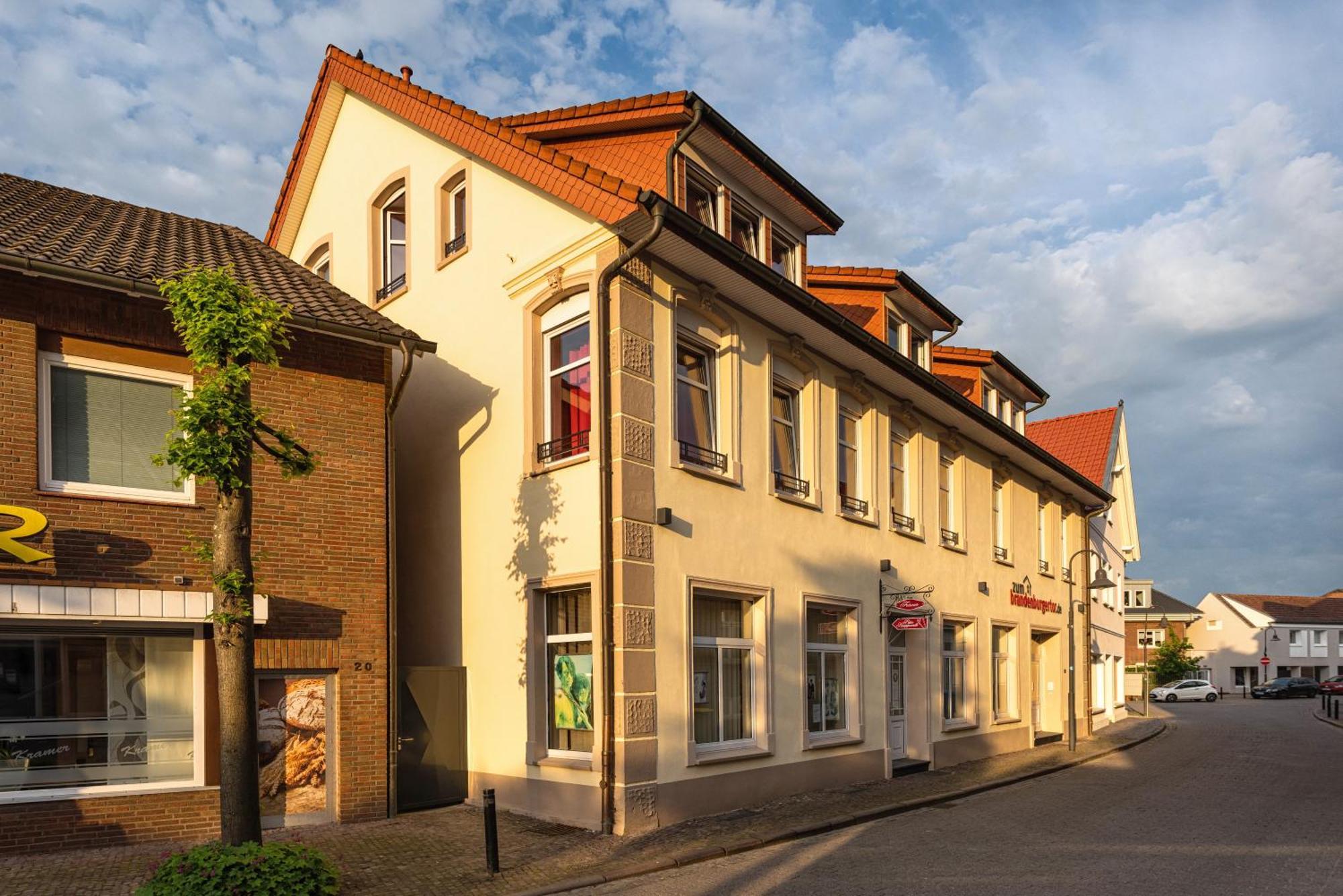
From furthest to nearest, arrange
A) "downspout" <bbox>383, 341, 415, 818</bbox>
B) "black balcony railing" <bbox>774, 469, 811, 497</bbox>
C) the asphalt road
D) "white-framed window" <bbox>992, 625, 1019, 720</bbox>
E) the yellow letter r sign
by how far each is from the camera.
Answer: "white-framed window" <bbox>992, 625, 1019, 720</bbox>
"black balcony railing" <bbox>774, 469, 811, 497</bbox>
"downspout" <bbox>383, 341, 415, 818</bbox>
the yellow letter r sign
the asphalt road

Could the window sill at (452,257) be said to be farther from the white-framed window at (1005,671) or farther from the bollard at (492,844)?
the white-framed window at (1005,671)

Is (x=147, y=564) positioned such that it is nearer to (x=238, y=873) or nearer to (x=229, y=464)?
(x=229, y=464)

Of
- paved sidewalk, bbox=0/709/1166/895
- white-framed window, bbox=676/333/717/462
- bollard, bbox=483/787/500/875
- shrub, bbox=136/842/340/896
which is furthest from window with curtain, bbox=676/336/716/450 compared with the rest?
shrub, bbox=136/842/340/896

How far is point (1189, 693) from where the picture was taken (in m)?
58.6

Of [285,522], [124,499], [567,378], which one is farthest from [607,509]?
[124,499]

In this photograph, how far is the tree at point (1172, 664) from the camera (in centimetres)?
6531

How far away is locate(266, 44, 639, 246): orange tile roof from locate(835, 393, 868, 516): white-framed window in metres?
5.77

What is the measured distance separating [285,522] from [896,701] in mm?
10745

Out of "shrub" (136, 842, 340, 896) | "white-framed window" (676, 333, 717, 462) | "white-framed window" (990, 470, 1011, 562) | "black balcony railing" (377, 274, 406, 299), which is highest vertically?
"black balcony railing" (377, 274, 406, 299)

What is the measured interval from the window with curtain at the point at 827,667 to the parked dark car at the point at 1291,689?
56.2 meters

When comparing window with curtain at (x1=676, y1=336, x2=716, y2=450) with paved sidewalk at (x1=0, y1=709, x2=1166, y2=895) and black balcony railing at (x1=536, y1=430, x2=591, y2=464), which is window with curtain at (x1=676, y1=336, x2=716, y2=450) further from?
paved sidewalk at (x1=0, y1=709, x2=1166, y2=895)

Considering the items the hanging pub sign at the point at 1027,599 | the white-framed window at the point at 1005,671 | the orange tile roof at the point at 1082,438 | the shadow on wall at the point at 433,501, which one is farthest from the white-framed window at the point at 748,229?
the orange tile roof at the point at 1082,438

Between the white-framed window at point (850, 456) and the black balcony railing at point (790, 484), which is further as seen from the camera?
the white-framed window at point (850, 456)

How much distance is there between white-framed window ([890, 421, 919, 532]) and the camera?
60.3 feet
